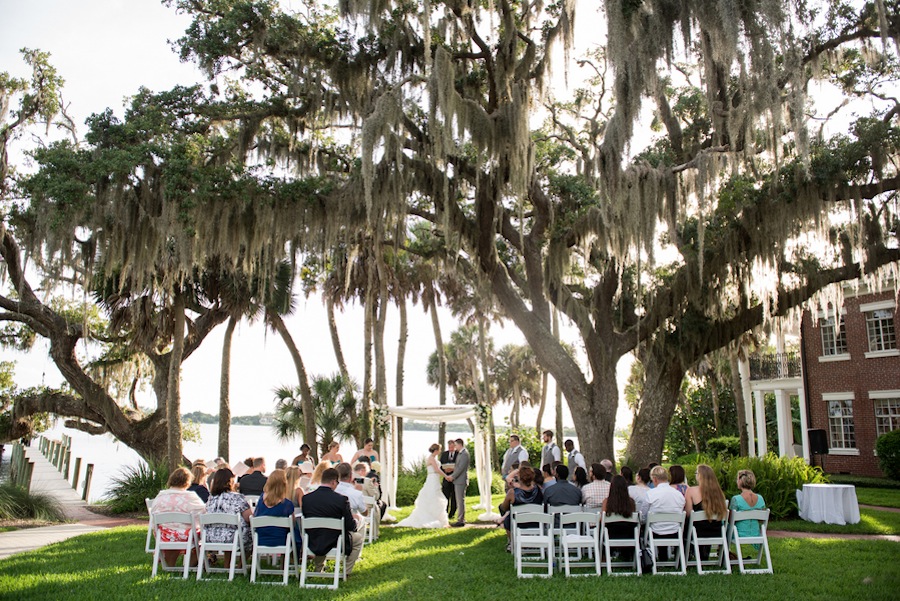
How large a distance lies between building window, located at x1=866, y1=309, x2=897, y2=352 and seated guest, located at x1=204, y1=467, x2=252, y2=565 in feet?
64.6

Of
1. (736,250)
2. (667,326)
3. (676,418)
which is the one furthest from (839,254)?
(676,418)

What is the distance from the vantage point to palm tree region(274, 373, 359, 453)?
68.2 ft

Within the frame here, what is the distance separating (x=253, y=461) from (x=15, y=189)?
9.37 metres

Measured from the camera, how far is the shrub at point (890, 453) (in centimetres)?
1786

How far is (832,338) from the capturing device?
71.3 feet

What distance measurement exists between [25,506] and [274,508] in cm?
848

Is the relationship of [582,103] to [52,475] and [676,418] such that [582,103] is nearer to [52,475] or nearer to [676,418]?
[676,418]

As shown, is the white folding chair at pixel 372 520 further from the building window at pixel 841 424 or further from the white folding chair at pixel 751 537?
the building window at pixel 841 424

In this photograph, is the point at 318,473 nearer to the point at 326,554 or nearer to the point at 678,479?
the point at 326,554

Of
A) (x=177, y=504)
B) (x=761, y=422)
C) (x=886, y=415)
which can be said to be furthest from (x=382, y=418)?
(x=886, y=415)

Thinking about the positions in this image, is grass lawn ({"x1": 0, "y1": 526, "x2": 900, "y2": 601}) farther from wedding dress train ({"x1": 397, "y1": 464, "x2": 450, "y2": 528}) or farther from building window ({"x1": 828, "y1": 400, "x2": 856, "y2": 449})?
building window ({"x1": 828, "y1": 400, "x2": 856, "y2": 449})

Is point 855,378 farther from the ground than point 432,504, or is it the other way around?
point 855,378

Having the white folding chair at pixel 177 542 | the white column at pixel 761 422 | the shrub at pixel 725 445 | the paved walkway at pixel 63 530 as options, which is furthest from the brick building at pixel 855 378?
the paved walkway at pixel 63 530

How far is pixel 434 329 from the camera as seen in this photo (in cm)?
2583
